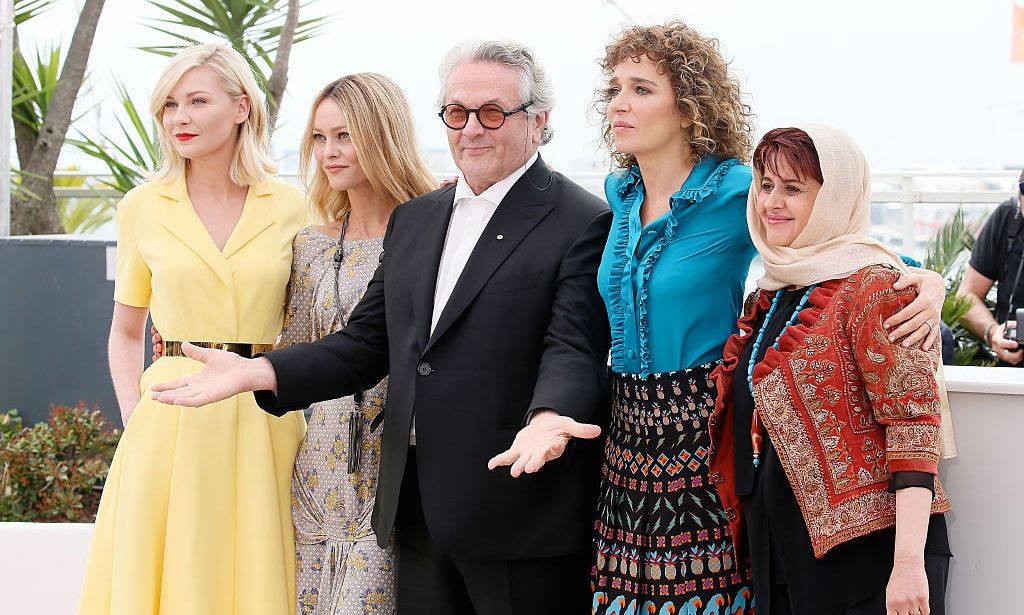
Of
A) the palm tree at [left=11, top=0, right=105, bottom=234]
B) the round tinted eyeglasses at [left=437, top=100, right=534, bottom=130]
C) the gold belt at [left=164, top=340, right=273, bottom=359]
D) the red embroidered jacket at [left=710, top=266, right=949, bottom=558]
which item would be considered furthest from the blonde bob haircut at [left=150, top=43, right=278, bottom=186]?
the palm tree at [left=11, top=0, right=105, bottom=234]

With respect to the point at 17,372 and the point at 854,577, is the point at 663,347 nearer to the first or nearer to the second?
the point at 854,577

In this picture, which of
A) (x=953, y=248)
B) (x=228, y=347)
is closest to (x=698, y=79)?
(x=228, y=347)

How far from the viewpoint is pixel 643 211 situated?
7.82 ft

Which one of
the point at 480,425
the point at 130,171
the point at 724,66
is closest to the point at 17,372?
the point at 130,171

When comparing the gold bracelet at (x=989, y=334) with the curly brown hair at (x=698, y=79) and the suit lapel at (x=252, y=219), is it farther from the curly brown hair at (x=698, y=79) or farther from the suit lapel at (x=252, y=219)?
the suit lapel at (x=252, y=219)

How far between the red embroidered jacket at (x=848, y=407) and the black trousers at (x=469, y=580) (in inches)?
23.9

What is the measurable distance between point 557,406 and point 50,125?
5317mm

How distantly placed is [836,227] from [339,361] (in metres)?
1.14

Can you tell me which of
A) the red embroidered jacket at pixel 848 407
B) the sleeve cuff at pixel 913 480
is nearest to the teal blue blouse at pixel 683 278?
the red embroidered jacket at pixel 848 407

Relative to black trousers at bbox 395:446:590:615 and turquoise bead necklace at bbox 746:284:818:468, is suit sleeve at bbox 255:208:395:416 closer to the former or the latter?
black trousers at bbox 395:446:590:615

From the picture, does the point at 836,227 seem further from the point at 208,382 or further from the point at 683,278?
the point at 208,382

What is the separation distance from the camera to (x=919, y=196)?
20.9 feet

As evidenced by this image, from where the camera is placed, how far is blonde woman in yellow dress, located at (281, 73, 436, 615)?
2.67 m

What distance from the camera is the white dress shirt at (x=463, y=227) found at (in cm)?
249
